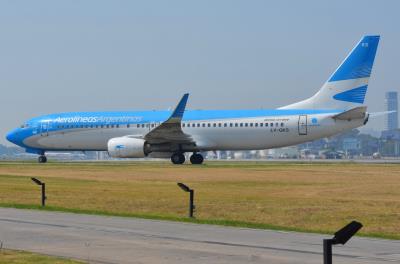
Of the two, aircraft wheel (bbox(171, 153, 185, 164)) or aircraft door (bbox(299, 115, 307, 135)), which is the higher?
aircraft door (bbox(299, 115, 307, 135))

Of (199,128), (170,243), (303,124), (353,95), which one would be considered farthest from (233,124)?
→ (170,243)

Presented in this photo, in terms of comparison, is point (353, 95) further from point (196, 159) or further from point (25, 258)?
point (25, 258)

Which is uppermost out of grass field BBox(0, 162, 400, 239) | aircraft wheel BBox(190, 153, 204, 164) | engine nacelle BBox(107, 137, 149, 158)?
engine nacelle BBox(107, 137, 149, 158)

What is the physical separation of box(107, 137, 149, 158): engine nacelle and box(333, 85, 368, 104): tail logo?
14417mm

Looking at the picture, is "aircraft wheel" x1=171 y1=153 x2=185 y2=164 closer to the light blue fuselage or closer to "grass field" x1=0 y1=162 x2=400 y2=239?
the light blue fuselage

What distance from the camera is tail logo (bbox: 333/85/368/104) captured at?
199 feet

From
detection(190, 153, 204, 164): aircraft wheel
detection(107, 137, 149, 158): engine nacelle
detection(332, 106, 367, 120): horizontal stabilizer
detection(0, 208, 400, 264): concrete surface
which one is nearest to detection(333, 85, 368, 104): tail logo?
detection(332, 106, 367, 120): horizontal stabilizer

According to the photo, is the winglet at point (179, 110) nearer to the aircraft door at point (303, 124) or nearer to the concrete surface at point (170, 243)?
the aircraft door at point (303, 124)

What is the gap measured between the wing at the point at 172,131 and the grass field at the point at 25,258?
43.7 m

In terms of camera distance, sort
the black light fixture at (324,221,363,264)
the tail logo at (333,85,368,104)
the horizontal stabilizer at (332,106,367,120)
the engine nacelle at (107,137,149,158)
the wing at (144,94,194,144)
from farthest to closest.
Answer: the engine nacelle at (107,137,149,158) → the tail logo at (333,85,368,104) → the wing at (144,94,194,144) → the horizontal stabilizer at (332,106,367,120) → the black light fixture at (324,221,363,264)

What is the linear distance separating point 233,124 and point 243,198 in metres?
32.0

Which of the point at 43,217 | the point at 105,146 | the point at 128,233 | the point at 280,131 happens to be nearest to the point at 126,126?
the point at 105,146

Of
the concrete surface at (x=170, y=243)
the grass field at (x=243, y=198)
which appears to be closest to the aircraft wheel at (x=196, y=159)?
the grass field at (x=243, y=198)

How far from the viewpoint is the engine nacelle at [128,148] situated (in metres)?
61.9
